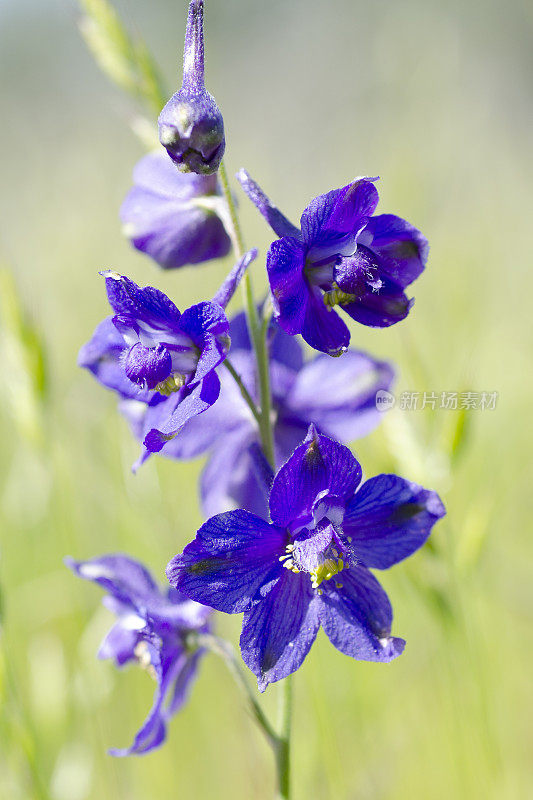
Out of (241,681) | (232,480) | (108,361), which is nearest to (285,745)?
(241,681)

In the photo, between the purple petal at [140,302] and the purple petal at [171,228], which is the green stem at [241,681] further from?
the purple petal at [171,228]

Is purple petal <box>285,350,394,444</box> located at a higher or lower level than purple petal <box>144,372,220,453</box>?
lower

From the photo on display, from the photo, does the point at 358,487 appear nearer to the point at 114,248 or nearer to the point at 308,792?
the point at 308,792

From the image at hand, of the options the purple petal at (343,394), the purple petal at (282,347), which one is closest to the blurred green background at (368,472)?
the purple petal at (343,394)

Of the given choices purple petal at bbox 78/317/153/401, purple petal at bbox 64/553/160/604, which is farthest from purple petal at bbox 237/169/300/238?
purple petal at bbox 64/553/160/604

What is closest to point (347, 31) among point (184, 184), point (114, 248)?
point (114, 248)

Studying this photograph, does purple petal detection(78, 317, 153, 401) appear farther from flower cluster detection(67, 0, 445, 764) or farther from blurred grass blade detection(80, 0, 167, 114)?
blurred grass blade detection(80, 0, 167, 114)
